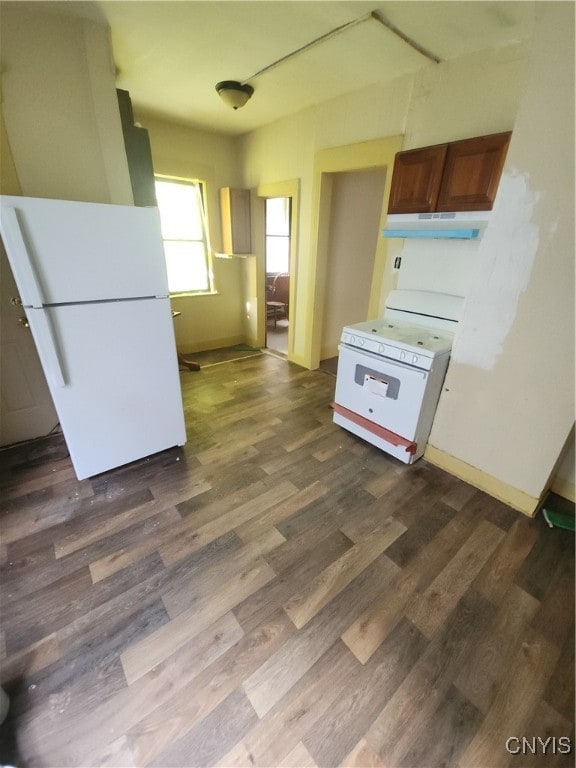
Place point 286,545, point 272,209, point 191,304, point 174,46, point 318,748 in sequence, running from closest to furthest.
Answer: point 318,748 → point 286,545 → point 174,46 → point 191,304 → point 272,209

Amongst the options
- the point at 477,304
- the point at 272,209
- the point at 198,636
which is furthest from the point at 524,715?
the point at 272,209

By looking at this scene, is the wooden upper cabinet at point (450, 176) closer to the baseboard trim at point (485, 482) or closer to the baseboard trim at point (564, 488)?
the baseboard trim at point (485, 482)

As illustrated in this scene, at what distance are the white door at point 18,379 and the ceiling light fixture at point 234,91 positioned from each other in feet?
6.58

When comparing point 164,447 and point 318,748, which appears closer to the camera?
point 318,748

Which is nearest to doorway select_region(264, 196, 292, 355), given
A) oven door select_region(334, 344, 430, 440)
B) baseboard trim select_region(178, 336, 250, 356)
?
baseboard trim select_region(178, 336, 250, 356)

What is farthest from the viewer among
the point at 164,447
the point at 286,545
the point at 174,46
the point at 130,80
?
the point at 130,80

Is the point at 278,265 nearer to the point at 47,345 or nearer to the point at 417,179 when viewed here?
the point at 417,179

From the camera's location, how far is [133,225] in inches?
65.1

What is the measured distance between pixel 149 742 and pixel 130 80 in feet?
12.9

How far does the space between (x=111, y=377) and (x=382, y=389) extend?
178 cm

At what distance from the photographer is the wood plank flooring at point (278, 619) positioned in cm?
101

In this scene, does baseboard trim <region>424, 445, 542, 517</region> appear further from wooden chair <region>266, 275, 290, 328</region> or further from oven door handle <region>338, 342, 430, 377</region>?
wooden chair <region>266, 275, 290, 328</region>

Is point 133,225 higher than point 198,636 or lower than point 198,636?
higher

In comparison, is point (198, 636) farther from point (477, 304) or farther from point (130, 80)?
point (130, 80)
